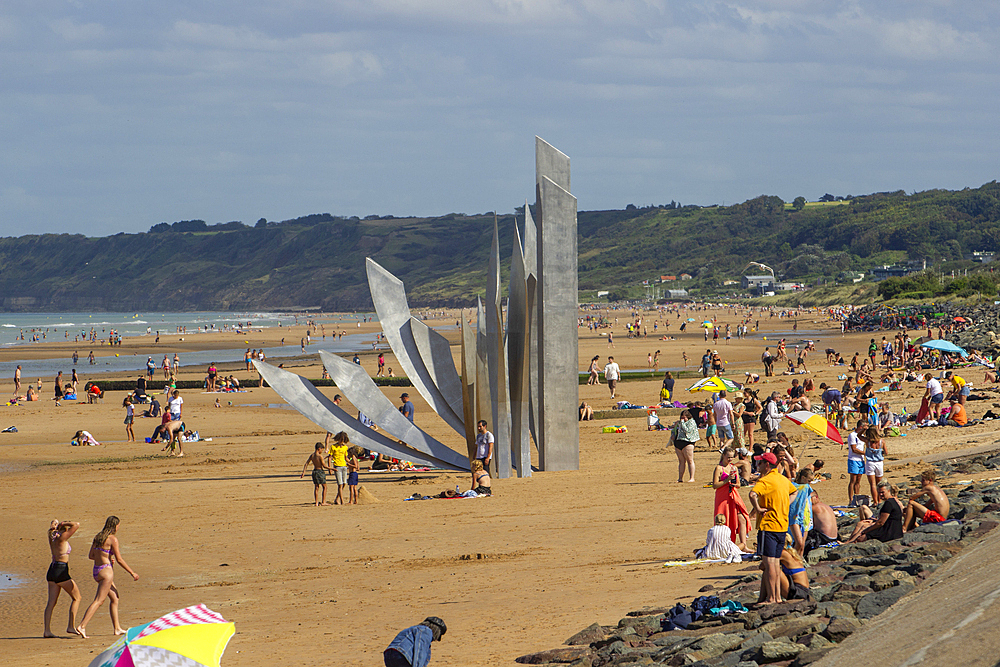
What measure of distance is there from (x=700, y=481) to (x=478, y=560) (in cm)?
494


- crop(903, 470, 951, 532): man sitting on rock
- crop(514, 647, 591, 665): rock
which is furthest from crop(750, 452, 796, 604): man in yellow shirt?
crop(903, 470, 951, 532): man sitting on rock

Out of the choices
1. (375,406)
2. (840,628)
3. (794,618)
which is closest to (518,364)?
(375,406)

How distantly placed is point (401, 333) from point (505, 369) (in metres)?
1.99

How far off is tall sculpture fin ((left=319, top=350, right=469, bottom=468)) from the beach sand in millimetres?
516

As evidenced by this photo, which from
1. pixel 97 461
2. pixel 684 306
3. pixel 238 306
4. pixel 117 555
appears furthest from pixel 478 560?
pixel 238 306

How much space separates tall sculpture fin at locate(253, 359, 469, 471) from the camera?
50.6 feet

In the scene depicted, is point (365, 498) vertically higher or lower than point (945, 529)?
lower

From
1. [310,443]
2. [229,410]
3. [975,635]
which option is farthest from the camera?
[229,410]

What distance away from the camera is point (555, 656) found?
6.73 m

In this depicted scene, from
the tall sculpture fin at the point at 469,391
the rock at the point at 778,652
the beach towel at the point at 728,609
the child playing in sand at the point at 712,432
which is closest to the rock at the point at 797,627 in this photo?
the rock at the point at 778,652

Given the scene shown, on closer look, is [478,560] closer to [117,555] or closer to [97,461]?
[117,555]

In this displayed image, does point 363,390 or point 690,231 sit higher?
point 690,231

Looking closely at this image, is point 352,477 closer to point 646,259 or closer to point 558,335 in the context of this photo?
point 558,335

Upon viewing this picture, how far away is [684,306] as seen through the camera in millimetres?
105375
